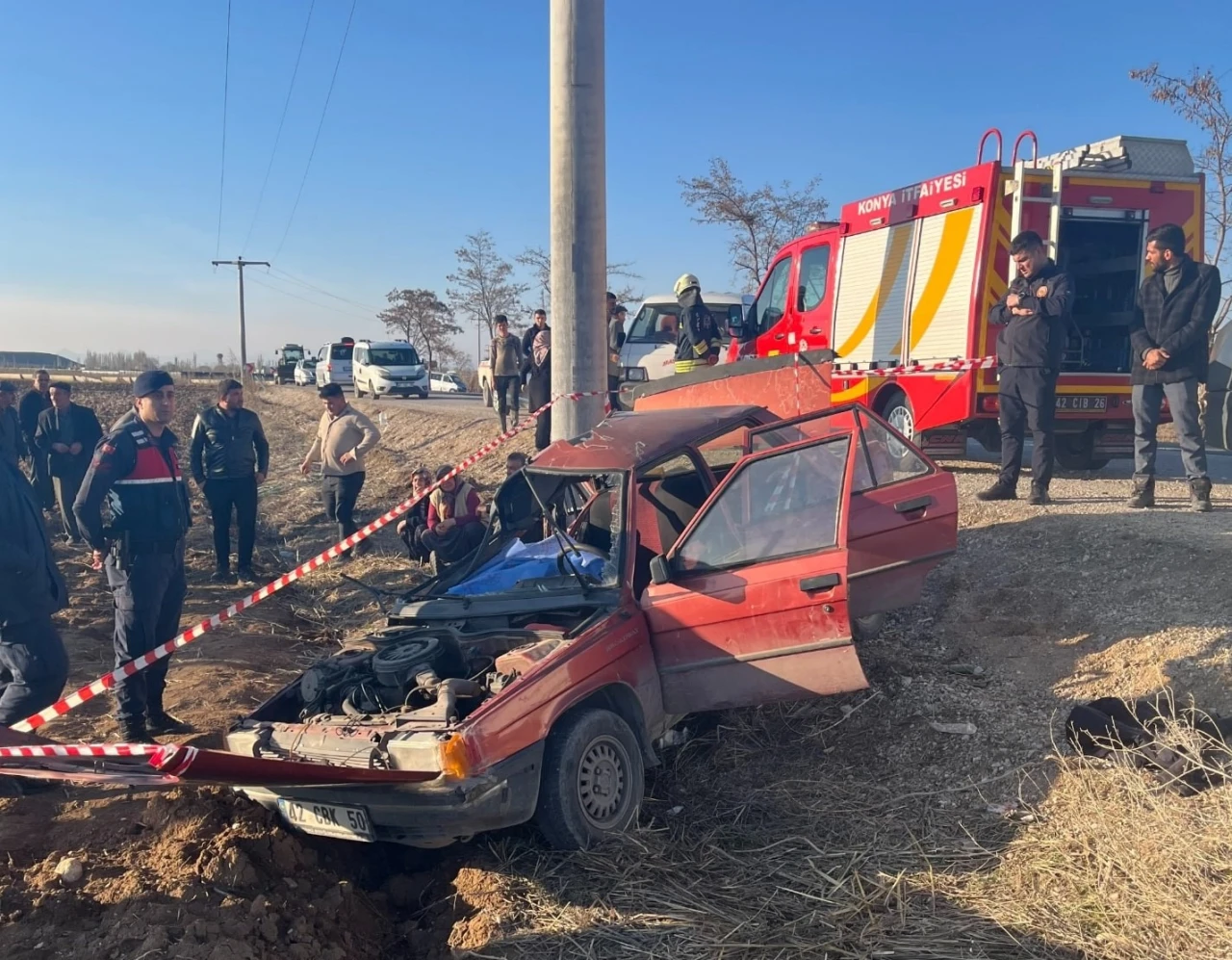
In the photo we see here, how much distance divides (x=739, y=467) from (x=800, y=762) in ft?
4.93

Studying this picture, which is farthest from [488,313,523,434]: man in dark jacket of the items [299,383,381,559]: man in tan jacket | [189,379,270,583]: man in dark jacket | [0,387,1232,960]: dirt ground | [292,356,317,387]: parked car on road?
[292,356,317,387]: parked car on road

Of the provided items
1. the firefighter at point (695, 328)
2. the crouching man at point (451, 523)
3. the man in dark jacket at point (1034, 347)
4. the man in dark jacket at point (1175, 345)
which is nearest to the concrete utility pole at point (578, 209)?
the crouching man at point (451, 523)

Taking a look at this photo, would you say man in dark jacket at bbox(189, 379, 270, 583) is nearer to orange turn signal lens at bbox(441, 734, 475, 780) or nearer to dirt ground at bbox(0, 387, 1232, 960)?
dirt ground at bbox(0, 387, 1232, 960)

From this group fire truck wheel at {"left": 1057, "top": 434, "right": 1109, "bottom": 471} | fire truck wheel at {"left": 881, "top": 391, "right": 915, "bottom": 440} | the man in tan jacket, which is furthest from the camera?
the man in tan jacket

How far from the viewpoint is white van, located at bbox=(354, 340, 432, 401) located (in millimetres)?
28859

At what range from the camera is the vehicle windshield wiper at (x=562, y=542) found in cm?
453

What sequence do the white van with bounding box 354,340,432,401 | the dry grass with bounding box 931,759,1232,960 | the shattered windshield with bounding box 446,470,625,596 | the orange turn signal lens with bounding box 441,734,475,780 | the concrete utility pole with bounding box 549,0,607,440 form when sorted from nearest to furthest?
the dry grass with bounding box 931,759,1232,960 < the orange turn signal lens with bounding box 441,734,475,780 < the shattered windshield with bounding box 446,470,625,596 < the concrete utility pole with bounding box 549,0,607,440 < the white van with bounding box 354,340,432,401

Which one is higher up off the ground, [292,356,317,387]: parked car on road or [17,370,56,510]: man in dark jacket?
[292,356,317,387]: parked car on road

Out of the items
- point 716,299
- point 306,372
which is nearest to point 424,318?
point 306,372

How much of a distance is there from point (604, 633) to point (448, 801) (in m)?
1.03

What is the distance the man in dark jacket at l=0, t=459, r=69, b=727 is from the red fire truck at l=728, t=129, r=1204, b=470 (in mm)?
6765

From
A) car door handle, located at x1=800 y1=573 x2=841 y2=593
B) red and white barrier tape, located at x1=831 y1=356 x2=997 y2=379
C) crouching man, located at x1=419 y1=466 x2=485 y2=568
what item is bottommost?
crouching man, located at x1=419 y1=466 x2=485 y2=568

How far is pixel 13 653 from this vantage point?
186 inches

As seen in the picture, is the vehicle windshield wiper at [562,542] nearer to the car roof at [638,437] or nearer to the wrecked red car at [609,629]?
the wrecked red car at [609,629]
